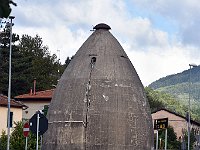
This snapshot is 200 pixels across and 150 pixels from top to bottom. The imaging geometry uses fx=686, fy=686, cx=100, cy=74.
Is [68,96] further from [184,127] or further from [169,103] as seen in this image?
[169,103]

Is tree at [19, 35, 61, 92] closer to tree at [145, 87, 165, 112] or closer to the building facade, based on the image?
the building facade

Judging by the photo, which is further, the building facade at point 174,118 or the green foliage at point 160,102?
the green foliage at point 160,102

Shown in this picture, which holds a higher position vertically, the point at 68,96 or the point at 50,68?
the point at 50,68

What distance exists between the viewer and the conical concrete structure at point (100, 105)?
36531mm

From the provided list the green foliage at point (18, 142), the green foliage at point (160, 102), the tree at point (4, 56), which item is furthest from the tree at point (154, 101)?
the green foliage at point (18, 142)

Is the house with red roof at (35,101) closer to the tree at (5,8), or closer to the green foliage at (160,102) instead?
the green foliage at (160,102)

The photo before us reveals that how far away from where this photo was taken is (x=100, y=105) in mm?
36875

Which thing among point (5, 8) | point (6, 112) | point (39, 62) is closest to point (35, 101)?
point (6, 112)

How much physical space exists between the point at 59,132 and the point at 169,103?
13834cm

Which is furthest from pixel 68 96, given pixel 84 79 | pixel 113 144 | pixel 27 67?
pixel 27 67

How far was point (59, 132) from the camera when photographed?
37656mm

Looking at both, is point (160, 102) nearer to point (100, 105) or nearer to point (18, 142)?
point (18, 142)

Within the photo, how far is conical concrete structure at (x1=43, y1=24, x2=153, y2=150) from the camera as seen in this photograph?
36.5 metres

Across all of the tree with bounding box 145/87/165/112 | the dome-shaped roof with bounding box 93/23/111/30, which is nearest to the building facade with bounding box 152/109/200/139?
the tree with bounding box 145/87/165/112
